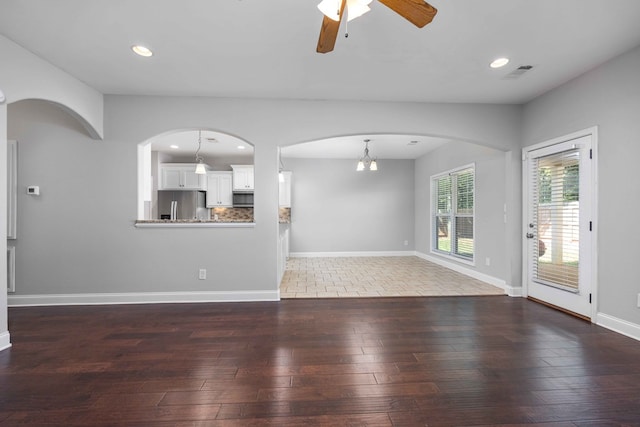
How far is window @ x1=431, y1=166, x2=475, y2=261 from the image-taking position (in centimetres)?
552

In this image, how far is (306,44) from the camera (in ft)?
8.42

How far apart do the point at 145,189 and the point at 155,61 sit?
1.80m

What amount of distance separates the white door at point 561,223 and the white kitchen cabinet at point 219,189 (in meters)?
6.10

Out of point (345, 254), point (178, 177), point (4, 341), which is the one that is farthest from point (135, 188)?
point (345, 254)

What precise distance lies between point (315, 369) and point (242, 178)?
579 cm

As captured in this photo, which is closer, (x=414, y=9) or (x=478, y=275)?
(x=414, y=9)


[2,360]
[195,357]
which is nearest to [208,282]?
[195,357]

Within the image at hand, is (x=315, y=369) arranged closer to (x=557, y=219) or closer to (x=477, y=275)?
(x=557, y=219)

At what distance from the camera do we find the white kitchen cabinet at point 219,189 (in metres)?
7.23

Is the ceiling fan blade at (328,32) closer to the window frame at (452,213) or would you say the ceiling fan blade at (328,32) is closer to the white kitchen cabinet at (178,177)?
the window frame at (452,213)

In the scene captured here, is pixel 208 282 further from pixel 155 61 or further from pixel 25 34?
pixel 25 34

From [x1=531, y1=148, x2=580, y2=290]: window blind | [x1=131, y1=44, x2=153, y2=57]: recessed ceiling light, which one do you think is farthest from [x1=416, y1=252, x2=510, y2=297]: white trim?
[x1=131, y1=44, x2=153, y2=57]: recessed ceiling light

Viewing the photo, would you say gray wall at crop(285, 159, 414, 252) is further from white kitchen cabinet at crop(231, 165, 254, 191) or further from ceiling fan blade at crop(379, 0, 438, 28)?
ceiling fan blade at crop(379, 0, 438, 28)

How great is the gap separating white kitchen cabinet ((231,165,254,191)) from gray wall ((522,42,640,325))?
608 cm
